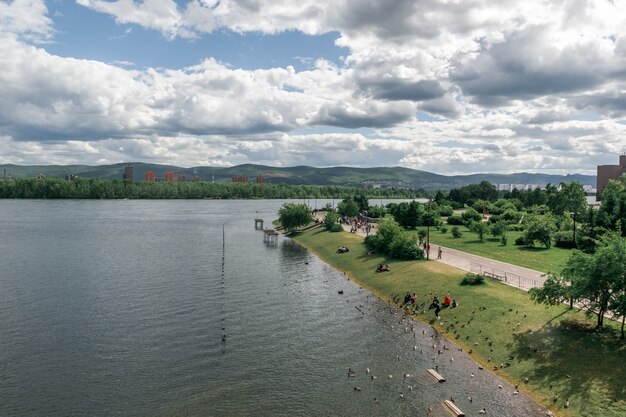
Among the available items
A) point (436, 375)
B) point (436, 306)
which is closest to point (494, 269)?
point (436, 306)

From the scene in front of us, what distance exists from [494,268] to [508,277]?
229 inches

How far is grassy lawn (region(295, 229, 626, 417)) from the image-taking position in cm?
3098

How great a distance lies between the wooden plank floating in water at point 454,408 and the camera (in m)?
29.2

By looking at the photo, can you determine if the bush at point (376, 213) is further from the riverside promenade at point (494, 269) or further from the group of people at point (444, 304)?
the group of people at point (444, 304)

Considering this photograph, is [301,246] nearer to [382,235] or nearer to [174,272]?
[382,235]

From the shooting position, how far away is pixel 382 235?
80062mm

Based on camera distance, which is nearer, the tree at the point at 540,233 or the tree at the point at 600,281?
the tree at the point at 600,281

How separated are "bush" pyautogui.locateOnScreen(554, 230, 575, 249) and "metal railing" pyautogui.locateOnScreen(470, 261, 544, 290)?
84.1 ft

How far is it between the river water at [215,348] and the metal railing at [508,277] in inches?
529

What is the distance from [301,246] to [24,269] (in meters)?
52.9

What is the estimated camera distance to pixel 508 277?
56.7m

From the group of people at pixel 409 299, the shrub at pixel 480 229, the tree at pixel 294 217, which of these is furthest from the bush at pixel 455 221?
the group of people at pixel 409 299

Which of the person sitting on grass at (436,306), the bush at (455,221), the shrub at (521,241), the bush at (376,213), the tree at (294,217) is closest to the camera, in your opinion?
the person sitting on grass at (436,306)

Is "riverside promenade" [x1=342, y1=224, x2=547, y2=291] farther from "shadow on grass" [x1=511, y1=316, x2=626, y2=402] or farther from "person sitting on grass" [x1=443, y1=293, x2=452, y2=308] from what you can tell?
"shadow on grass" [x1=511, y1=316, x2=626, y2=402]
